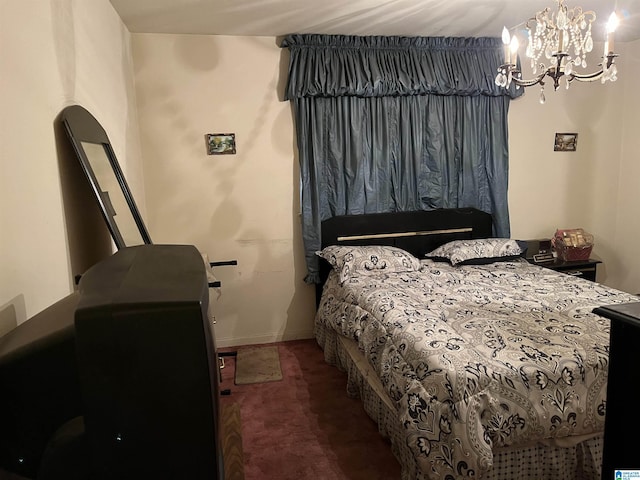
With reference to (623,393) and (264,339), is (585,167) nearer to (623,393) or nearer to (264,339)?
(264,339)

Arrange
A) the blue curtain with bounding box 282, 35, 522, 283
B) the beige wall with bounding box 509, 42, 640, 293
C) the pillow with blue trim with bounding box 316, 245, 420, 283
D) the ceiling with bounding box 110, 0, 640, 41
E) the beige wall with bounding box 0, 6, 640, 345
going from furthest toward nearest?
1. the beige wall with bounding box 509, 42, 640, 293
2. the blue curtain with bounding box 282, 35, 522, 283
3. the pillow with blue trim with bounding box 316, 245, 420, 283
4. the ceiling with bounding box 110, 0, 640, 41
5. the beige wall with bounding box 0, 6, 640, 345

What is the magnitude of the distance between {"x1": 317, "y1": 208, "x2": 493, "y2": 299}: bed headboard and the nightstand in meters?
0.54

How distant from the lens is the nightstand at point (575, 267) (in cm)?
368

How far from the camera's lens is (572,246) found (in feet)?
12.6

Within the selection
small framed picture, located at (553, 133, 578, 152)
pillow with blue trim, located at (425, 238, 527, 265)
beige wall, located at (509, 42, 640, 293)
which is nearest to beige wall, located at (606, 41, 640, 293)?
beige wall, located at (509, 42, 640, 293)

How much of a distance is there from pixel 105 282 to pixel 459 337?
5.30 ft

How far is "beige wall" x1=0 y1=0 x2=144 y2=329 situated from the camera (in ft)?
4.17

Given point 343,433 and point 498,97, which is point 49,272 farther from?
point 498,97

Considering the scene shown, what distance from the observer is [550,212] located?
4176 mm

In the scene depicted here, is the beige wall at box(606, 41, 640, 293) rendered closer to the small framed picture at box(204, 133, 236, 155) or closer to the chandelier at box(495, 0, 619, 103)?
the chandelier at box(495, 0, 619, 103)

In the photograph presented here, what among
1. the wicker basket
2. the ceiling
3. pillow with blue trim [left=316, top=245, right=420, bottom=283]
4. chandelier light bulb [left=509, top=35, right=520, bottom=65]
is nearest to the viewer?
chandelier light bulb [left=509, top=35, right=520, bottom=65]

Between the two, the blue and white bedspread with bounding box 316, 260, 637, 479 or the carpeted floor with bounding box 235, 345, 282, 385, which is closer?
the blue and white bedspread with bounding box 316, 260, 637, 479

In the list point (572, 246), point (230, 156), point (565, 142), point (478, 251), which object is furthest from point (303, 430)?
point (565, 142)

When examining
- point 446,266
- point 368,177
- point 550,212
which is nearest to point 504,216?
point 550,212
